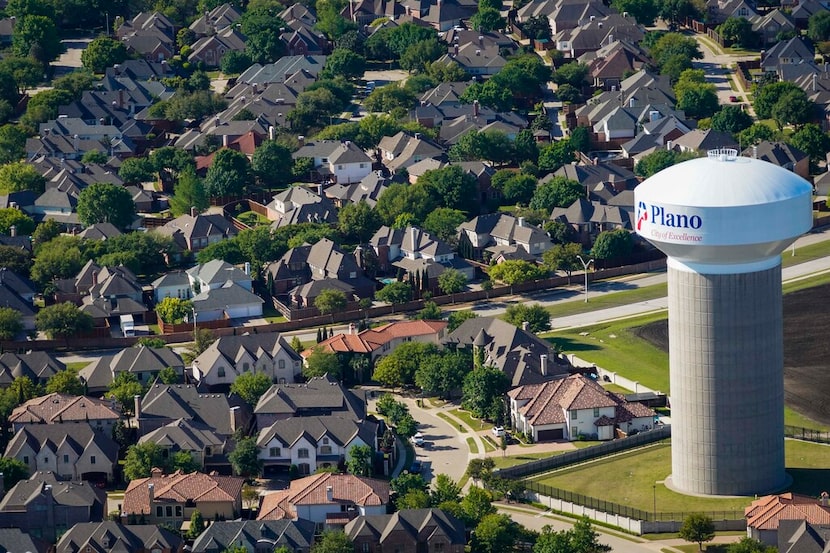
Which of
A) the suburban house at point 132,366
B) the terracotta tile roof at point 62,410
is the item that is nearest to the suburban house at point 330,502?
the terracotta tile roof at point 62,410

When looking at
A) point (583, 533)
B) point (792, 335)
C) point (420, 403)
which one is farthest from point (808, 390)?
point (583, 533)

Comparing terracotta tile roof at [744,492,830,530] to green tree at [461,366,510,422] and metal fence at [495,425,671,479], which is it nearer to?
metal fence at [495,425,671,479]

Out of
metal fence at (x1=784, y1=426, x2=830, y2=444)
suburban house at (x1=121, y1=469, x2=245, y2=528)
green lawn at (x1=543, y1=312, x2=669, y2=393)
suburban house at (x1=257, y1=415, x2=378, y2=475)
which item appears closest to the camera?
suburban house at (x1=121, y1=469, x2=245, y2=528)

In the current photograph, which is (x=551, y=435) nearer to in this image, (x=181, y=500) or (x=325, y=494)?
(x=325, y=494)

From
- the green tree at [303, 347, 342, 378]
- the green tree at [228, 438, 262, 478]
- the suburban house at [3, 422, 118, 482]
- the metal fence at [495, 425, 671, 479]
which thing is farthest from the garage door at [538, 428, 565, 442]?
the suburban house at [3, 422, 118, 482]

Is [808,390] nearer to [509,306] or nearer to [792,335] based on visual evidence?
[792,335]

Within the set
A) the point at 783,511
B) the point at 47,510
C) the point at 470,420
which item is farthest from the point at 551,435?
the point at 47,510
